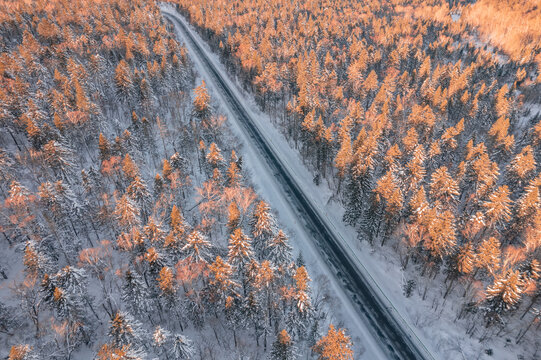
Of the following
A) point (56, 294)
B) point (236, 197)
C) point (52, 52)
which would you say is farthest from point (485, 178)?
point (52, 52)

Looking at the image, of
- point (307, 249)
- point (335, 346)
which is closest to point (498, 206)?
point (307, 249)

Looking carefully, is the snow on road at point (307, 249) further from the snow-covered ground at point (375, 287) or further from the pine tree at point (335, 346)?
the pine tree at point (335, 346)

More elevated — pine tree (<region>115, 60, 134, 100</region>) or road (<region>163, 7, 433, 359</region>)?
pine tree (<region>115, 60, 134, 100</region>)

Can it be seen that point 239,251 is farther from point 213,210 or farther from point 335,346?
point 213,210

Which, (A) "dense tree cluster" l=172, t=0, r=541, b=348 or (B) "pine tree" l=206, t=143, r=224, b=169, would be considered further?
(B) "pine tree" l=206, t=143, r=224, b=169

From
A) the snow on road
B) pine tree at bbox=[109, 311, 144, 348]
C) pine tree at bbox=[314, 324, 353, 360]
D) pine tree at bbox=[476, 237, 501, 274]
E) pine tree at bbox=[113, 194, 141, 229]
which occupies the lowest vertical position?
the snow on road

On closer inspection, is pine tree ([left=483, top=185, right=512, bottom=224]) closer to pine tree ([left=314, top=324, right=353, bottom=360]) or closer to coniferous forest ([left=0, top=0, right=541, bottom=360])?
coniferous forest ([left=0, top=0, right=541, bottom=360])

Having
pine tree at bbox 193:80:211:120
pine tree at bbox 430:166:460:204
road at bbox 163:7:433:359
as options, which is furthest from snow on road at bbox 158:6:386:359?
pine tree at bbox 430:166:460:204

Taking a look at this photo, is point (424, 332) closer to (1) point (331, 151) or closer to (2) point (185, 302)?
(2) point (185, 302)
